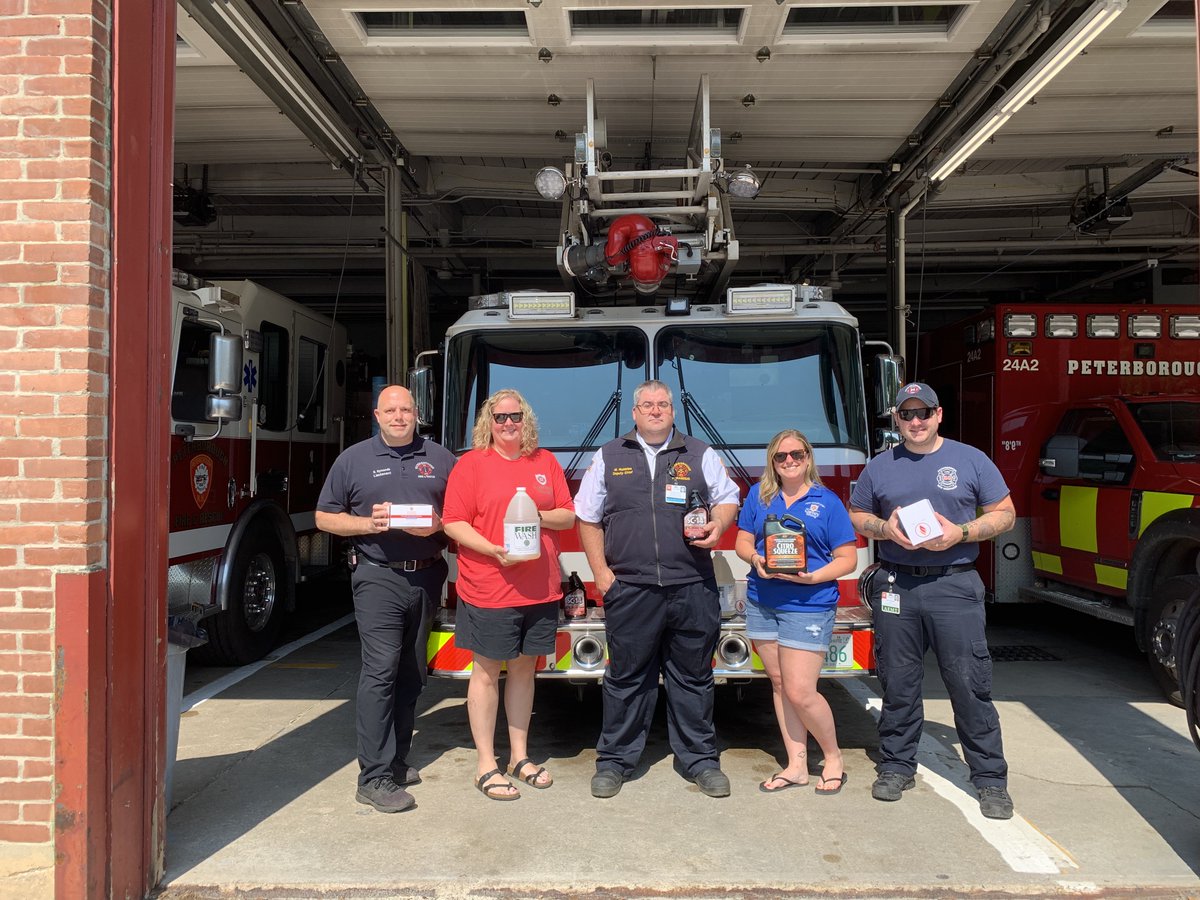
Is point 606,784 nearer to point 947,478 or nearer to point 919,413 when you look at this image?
point 947,478

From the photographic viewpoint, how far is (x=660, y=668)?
4.41 m

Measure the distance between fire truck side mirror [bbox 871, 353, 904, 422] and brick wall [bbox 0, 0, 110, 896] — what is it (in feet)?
12.7

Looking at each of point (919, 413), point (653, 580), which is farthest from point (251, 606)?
point (919, 413)

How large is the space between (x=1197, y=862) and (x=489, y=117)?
21.5 feet

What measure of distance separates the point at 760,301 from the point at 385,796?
3.18 meters

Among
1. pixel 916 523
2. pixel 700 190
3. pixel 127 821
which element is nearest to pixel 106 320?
pixel 127 821

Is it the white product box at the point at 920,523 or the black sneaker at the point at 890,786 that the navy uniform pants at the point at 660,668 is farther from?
the white product box at the point at 920,523

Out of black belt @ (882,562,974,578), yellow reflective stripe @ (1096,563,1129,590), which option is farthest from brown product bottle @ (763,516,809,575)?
yellow reflective stripe @ (1096,563,1129,590)

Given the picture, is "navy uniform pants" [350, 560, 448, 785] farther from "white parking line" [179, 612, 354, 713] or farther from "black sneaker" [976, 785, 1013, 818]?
"black sneaker" [976, 785, 1013, 818]

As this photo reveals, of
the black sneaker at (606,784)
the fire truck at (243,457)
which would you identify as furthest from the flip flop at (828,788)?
the fire truck at (243,457)

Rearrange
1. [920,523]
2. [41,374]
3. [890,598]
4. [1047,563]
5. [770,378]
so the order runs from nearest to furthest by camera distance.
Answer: [41,374], [920,523], [890,598], [770,378], [1047,563]

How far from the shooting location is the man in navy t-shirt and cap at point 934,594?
400 centimetres

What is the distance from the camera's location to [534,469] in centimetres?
421

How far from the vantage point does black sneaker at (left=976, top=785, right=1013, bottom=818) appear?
13.0 ft
